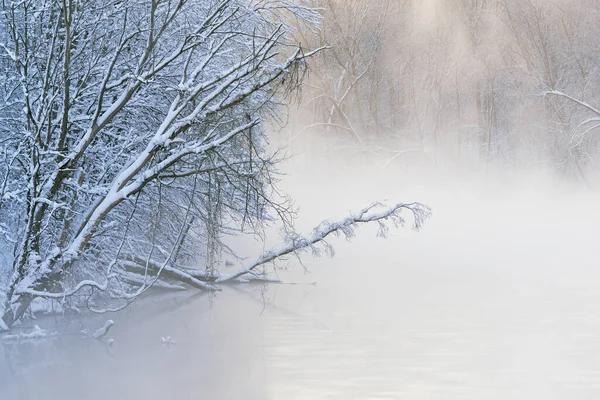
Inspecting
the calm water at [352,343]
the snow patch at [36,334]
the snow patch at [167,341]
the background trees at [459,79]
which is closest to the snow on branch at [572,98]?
the background trees at [459,79]

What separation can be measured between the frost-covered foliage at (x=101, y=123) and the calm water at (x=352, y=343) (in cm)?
85

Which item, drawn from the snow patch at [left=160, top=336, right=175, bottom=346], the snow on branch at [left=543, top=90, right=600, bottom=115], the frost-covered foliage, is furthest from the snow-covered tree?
the snow on branch at [left=543, top=90, right=600, bottom=115]

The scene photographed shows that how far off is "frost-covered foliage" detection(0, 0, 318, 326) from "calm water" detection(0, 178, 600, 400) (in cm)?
85

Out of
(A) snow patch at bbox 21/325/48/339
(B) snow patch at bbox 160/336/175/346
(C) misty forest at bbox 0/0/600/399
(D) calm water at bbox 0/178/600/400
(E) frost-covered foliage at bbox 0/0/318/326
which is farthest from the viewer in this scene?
(B) snow patch at bbox 160/336/175/346

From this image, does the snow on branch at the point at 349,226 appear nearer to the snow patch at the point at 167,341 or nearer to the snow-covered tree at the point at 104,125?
the snow-covered tree at the point at 104,125

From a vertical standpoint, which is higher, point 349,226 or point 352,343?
point 349,226

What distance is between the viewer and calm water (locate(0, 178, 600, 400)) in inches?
356

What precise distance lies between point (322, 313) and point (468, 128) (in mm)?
29056

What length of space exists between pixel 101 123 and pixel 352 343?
3434 mm

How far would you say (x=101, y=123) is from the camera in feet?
35.1

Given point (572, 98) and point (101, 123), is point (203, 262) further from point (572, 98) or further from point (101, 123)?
point (572, 98)

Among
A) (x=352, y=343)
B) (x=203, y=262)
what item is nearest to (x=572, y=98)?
(x=203, y=262)

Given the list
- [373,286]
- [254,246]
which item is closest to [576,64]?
[254,246]

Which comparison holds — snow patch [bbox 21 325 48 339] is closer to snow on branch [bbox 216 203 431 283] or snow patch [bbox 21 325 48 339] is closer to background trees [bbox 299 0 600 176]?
snow on branch [bbox 216 203 431 283]
